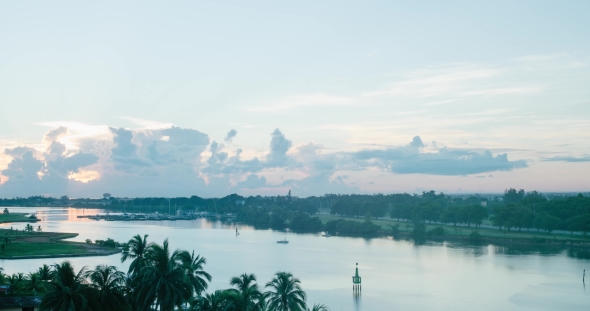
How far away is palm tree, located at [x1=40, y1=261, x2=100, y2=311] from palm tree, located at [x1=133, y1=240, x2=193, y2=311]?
6.63ft

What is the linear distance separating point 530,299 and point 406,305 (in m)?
11.8

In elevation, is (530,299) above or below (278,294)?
below

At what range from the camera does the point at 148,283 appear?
22734 mm

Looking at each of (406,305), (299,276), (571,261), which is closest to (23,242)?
(299,276)

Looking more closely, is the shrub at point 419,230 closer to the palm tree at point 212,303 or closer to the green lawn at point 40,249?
the green lawn at point 40,249

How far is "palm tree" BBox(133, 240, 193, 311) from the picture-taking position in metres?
22.6

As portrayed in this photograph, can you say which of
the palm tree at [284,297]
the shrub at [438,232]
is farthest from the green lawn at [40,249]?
the shrub at [438,232]

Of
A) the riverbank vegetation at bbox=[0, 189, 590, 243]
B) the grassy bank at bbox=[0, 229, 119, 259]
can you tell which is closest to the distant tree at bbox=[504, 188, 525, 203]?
the riverbank vegetation at bbox=[0, 189, 590, 243]

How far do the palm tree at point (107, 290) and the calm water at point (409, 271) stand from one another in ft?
83.6

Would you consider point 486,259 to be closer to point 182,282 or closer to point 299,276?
point 299,276

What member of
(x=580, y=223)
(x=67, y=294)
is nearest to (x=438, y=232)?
(x=580, y=223)

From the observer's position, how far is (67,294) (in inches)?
806

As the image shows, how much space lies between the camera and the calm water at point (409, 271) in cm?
4916

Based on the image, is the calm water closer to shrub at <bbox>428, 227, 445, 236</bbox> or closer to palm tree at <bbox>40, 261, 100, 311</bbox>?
shrub at <bbox>428, 227, 445, 236</bbox>
